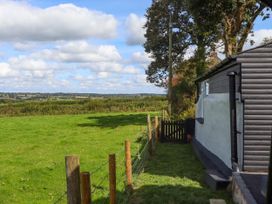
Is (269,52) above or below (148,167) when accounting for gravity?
above

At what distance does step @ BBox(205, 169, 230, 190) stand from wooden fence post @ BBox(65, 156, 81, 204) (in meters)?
7.51

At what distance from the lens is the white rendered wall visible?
14.1 metres

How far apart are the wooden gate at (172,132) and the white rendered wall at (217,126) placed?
499 centimetres

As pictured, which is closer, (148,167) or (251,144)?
(251,144)

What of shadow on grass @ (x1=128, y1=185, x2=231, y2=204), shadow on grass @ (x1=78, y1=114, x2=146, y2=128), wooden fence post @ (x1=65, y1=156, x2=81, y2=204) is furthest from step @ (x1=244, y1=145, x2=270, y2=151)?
shadow on grass @ (x1=78, y1=114, x2=146, y2=128)

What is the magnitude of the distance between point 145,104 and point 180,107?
29.8 meters

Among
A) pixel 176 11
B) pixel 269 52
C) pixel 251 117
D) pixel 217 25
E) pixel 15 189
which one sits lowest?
pixel 15 189

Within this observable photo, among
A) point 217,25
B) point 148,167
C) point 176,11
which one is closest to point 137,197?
point 148,167

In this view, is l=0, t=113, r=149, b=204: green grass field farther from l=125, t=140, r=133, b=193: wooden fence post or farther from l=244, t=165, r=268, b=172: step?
l=244, t=165, r=268, b=172: step

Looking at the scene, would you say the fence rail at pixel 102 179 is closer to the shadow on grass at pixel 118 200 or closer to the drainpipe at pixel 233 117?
the shadow on grass at pixel 118 200

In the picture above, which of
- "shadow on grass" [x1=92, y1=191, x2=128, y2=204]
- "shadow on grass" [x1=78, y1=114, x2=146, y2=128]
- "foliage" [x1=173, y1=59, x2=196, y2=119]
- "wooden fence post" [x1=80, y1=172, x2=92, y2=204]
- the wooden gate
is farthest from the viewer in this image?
"shadow on grass" [x1=78, y1=114, x2=146, y2=128]

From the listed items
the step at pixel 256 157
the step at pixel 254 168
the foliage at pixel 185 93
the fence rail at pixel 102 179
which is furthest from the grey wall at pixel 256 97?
the foliage at pixel 185 93

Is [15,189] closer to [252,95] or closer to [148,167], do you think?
[148,167]

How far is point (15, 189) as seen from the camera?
12961 millimetres
